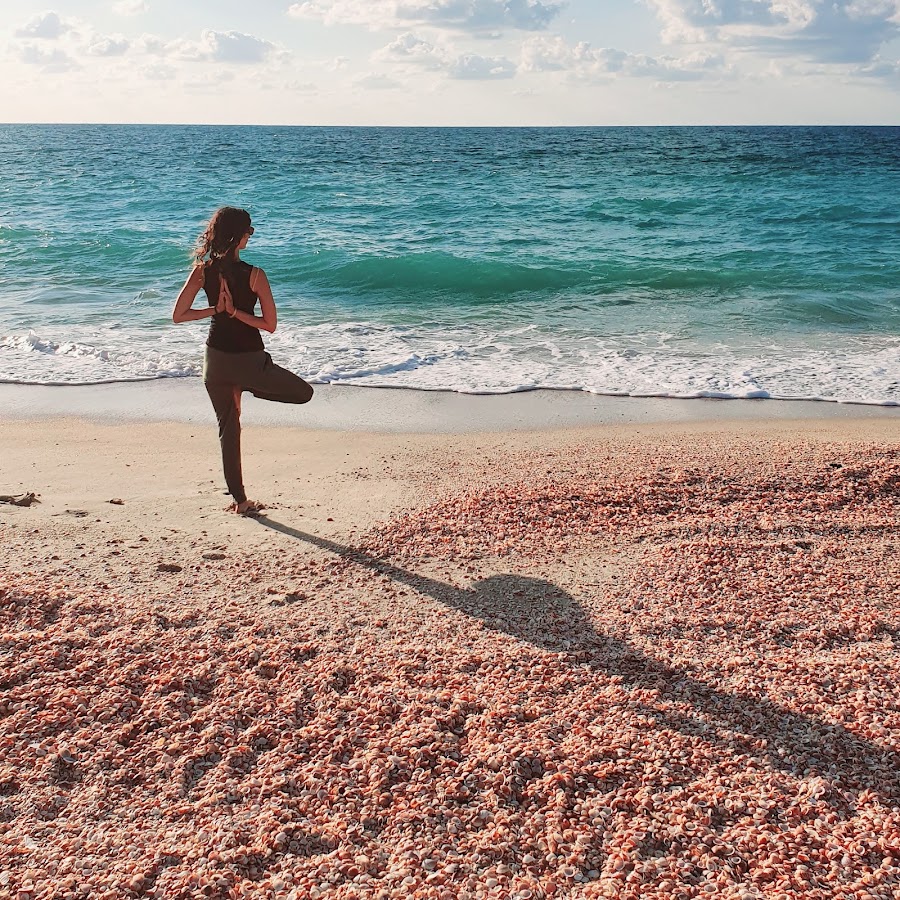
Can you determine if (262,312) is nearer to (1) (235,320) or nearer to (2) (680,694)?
(1) (235,320)

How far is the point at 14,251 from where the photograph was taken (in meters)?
18.0

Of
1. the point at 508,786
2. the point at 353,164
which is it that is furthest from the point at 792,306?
the point at 353,164

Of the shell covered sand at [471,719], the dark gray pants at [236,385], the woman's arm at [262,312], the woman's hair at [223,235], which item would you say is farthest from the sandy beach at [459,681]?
the woman's hair at [223,235]

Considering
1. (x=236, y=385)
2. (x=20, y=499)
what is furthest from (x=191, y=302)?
(x=20, y=499)

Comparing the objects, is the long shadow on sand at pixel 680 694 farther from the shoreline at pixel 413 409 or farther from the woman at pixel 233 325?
the shoreline at pixel 413 409

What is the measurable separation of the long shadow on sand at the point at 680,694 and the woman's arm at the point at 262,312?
1.49 metres

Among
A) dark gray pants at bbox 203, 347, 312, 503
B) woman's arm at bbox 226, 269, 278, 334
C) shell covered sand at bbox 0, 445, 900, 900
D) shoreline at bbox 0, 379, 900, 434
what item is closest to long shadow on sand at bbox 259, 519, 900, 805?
shell covered sand at bbox 0, 445, 900, 900

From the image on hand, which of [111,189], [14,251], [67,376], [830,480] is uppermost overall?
[111,189]

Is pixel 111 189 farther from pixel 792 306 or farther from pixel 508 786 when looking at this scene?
pixel 508 786

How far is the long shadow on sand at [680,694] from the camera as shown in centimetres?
295

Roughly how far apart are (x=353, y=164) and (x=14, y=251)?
2572cm

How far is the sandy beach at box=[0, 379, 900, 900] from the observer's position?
255 centimetres

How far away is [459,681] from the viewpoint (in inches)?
136

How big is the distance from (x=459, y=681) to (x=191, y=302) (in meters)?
2.75
